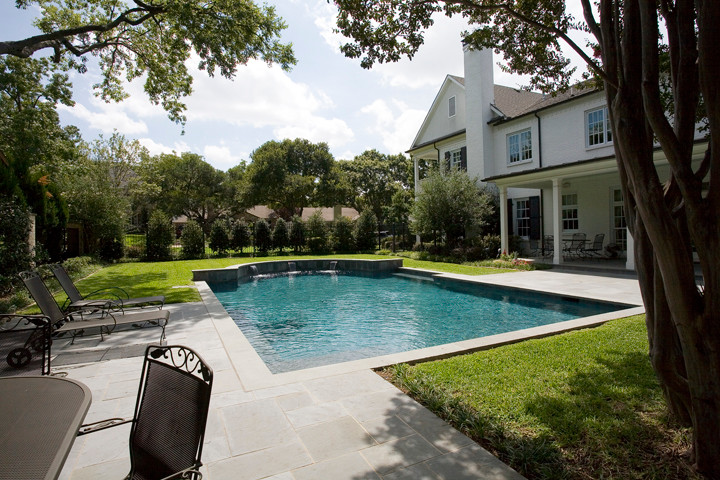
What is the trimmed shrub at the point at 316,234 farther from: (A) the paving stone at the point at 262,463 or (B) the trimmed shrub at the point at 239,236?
(A) the paving stone at the point at 262,463

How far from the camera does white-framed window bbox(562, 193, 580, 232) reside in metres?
17.0

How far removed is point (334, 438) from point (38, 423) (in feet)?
6.09

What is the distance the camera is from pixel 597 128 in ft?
48.2

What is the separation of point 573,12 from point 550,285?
22.0 ft

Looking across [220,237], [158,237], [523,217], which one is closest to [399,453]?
[523,217]

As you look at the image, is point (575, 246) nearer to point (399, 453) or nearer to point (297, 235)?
point (297, 235)

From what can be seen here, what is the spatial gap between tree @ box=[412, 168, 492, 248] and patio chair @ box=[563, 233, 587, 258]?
3522 millimetres

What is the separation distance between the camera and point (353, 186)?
4094 cm

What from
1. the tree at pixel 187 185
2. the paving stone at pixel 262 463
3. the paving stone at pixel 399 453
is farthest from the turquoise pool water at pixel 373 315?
the tree at pixel 187 185

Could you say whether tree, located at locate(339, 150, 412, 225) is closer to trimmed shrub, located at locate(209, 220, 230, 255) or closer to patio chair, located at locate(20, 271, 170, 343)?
trimmed shrub, located at locate(209, 220, 230, 255)

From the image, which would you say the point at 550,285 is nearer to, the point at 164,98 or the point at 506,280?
the point at 506,280

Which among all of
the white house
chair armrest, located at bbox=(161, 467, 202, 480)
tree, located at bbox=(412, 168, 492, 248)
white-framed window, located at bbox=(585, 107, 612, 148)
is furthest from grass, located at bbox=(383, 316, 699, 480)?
tree, located at bbox=(412, 168, 492, 248)

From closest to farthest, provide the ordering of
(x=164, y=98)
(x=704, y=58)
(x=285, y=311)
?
(x=704, y=58), (x=285, y=311), (x=164, y=98)

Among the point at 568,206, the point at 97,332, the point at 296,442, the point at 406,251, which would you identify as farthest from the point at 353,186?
the point at 296,442
